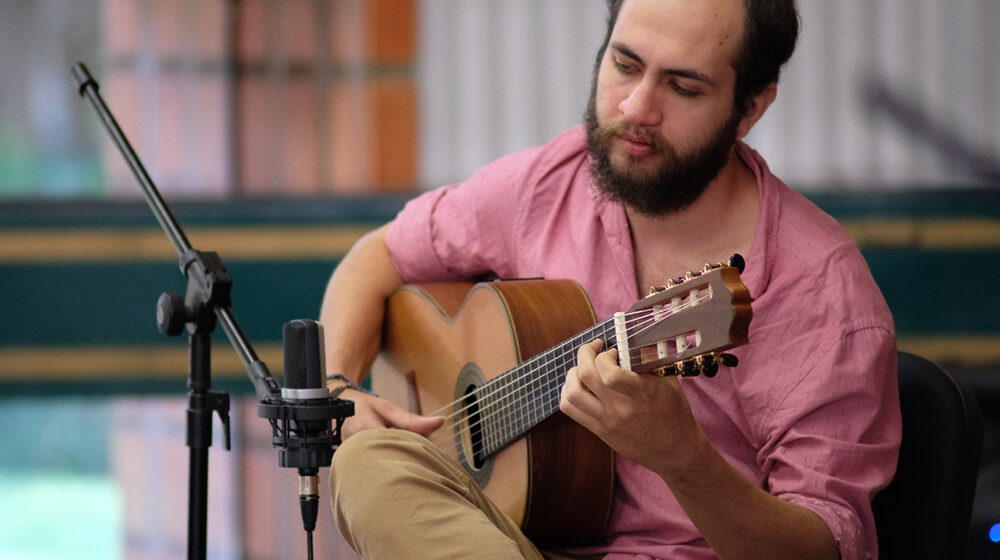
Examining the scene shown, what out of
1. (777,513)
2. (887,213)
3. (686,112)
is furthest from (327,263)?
(777,513)

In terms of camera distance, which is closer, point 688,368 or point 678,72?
point 688,368

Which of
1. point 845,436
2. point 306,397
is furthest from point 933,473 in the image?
point 306,397

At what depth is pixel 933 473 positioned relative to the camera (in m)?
1.41

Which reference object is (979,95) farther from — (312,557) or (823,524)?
(312,557)

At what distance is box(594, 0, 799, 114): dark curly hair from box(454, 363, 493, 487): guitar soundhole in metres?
0.60

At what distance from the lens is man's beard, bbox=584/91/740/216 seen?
158cm

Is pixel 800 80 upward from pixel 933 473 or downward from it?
upward

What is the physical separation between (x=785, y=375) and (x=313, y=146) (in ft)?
9.53

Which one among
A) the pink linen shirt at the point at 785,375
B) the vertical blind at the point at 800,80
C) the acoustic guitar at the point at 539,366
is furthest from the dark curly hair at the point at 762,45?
the vertical blind at the point at 800,80

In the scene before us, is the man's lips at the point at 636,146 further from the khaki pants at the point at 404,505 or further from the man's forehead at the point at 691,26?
the khaki pants at the point at 404,505

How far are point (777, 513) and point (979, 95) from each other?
3.26 metres

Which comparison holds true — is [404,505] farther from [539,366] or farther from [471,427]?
[471,427]

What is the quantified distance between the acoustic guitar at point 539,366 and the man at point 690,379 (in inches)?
2.0

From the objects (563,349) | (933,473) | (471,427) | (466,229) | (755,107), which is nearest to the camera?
(933,473)
